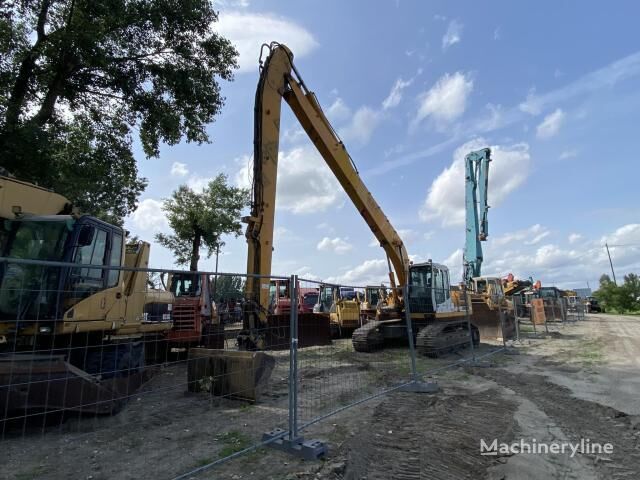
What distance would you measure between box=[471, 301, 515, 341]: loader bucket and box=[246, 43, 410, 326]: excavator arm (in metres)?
7.51

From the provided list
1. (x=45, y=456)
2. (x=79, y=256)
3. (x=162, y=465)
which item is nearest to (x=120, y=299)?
(x=79, y=256)

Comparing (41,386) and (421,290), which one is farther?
(421,290)

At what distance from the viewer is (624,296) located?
4419 cm

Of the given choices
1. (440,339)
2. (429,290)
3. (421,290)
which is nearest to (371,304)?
(421,290)

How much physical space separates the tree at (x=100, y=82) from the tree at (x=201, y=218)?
13944 mm

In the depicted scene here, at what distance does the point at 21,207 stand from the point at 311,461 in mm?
5675

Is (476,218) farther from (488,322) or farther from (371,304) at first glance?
(371,304)

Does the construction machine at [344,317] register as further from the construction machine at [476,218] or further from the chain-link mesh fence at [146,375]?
the construction machine at [476,218]

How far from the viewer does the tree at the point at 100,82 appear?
1042cm

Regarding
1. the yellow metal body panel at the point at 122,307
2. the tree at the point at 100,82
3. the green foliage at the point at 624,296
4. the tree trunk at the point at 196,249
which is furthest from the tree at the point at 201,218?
the green foliage at the point at 624,296

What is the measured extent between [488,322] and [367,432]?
13865 millimetres

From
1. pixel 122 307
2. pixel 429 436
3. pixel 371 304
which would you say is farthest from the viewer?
pixel 371 304

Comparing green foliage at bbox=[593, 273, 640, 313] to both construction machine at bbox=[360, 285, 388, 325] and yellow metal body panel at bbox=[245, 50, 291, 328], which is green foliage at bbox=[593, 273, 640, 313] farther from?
yellow metal body panel at bbox=[245, 50, 291, 328]

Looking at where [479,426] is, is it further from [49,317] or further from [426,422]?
[49,317]
